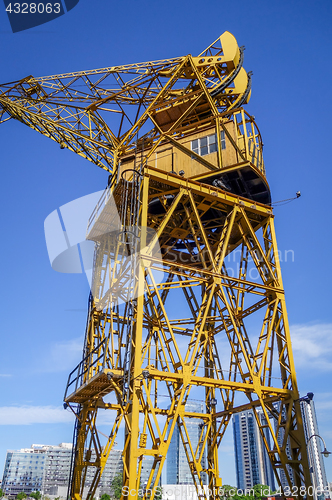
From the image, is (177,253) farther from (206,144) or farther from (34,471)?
(34,471)

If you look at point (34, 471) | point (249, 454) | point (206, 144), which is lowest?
point (34, 471)

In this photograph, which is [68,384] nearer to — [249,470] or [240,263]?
[240,263]

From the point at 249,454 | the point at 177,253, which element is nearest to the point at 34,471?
the point at 249,454

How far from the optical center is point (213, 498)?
2062 cm

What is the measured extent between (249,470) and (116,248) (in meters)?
187

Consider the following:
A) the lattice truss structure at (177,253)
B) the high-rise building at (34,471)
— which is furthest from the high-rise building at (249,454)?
the lattice truss structure at (177,253)

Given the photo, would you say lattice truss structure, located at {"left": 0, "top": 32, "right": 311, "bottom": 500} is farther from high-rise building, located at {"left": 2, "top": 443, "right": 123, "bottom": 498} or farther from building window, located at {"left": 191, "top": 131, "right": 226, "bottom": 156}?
high-rise building, located at {"left": 2, "top": 443, "right": 123, "bottom": 498}

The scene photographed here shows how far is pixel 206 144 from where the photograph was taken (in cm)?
2358

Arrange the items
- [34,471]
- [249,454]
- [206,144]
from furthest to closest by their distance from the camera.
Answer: [34,471], [249,454], [206,144]

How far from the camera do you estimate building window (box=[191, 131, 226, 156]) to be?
23.2 m

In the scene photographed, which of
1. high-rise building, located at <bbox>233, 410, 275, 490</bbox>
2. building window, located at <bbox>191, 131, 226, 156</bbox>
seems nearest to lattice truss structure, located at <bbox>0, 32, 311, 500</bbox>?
building window, located at <bbox>191, 131, 226, 156</bbox>

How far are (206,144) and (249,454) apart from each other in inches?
6986

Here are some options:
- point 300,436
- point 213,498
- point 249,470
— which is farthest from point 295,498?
point 249,470

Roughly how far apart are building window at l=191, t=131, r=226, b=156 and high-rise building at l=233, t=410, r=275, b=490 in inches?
6168
